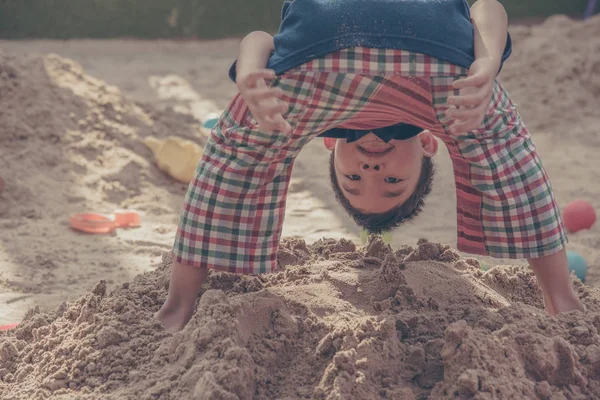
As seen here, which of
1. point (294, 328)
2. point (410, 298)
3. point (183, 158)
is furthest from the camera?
point (183, 158)

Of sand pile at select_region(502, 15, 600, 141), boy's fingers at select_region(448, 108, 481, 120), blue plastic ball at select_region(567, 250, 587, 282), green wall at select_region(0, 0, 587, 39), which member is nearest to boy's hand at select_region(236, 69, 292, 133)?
boy's fingers at select_region(448, 108, 481, 120)

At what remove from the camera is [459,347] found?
1.87 m

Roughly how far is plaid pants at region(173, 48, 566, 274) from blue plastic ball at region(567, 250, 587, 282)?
3.19 ft

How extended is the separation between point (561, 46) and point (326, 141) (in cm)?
413

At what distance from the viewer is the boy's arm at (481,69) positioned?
187 cm

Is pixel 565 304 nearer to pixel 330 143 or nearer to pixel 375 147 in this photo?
pixel 375 147

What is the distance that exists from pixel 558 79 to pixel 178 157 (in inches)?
110

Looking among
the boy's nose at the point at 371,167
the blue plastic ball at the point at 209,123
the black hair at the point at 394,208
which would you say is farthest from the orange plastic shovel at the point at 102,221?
the boy's nose at the point at 371,167

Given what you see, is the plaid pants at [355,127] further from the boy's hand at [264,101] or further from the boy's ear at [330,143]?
the boy's ear at [330,143]

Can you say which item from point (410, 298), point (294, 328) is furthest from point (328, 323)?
point (410, 298)

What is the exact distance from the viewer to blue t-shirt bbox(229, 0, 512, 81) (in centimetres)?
201

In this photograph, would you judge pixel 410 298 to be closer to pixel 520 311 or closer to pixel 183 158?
pixel 520 311

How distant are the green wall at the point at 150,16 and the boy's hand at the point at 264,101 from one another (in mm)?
5811

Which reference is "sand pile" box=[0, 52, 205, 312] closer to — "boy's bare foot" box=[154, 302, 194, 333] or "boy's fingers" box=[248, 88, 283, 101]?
"boy's bare foot" box=[154, 302, 194, 333]
